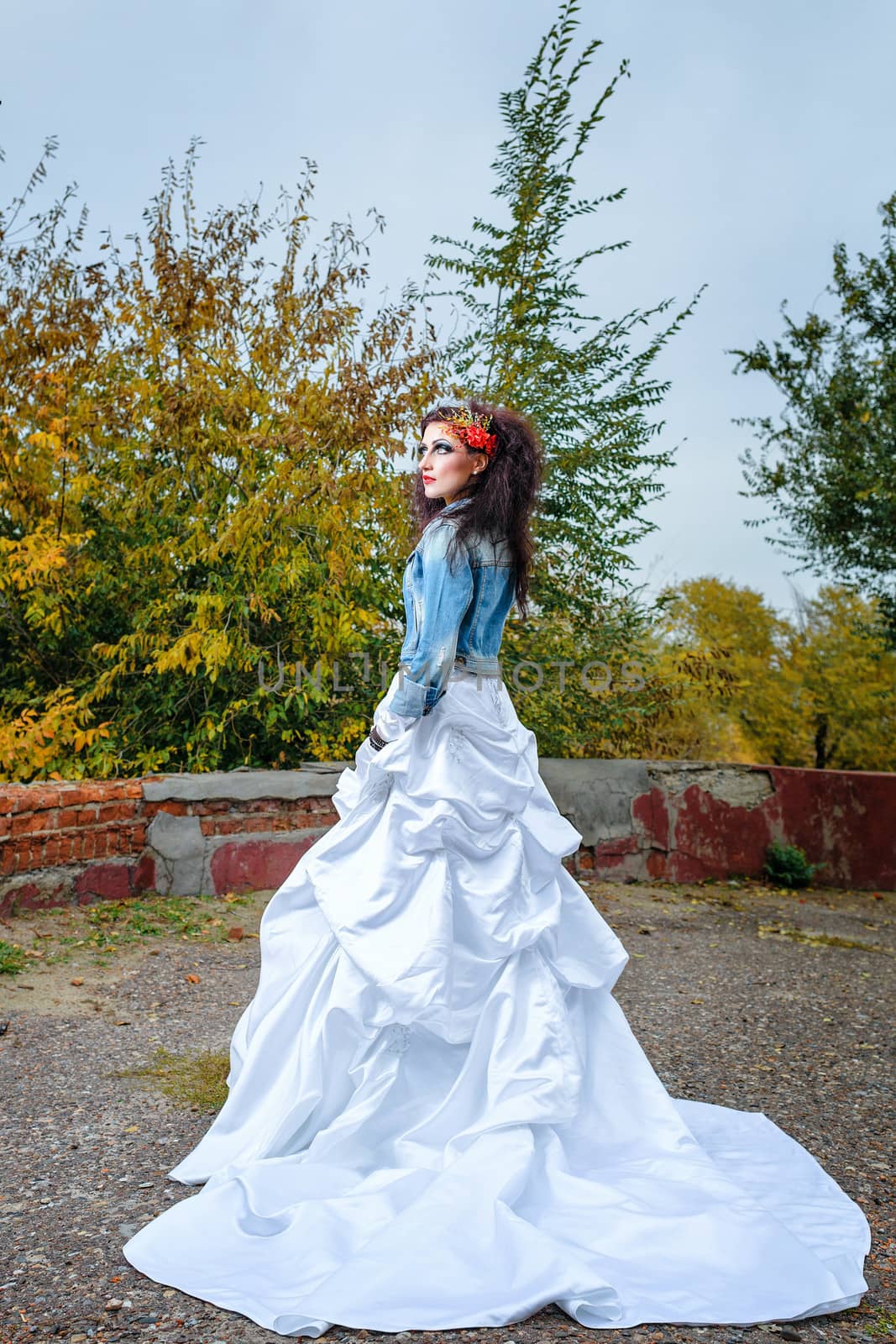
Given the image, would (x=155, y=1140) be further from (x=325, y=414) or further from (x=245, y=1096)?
(x=325, y=414)

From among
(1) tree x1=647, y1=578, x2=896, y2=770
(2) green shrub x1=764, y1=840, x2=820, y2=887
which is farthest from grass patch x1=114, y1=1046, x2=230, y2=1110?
(1) tree x1=647, y1=578, x2=896, y2=770

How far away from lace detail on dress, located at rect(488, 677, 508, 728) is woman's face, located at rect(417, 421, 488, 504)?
0.52 meters

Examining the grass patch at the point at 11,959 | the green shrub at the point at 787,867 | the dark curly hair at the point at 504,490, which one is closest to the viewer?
the dark curly hair at the point at 504,490

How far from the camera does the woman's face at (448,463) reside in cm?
282

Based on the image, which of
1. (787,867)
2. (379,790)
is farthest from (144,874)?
(787,867)

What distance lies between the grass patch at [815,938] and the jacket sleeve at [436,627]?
4154 millimetres

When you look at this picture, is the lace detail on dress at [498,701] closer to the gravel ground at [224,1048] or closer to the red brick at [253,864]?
the gravel ground at [224,1048]

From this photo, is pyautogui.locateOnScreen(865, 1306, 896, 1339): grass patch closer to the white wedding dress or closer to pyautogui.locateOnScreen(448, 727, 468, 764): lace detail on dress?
the white wedding dress

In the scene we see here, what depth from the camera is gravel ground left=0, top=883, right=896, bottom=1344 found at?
203cm

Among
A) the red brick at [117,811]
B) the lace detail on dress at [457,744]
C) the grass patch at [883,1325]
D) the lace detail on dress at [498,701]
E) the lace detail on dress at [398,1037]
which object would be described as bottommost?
the grass patch at [883,1325]

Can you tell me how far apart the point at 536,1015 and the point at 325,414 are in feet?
14.6

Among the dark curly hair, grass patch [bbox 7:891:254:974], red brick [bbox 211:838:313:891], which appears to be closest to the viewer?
the dark curly hair

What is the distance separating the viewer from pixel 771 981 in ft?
16.5

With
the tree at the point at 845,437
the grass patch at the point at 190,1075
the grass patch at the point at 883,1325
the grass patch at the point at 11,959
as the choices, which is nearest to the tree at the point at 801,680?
the tree at the point at 845,437
